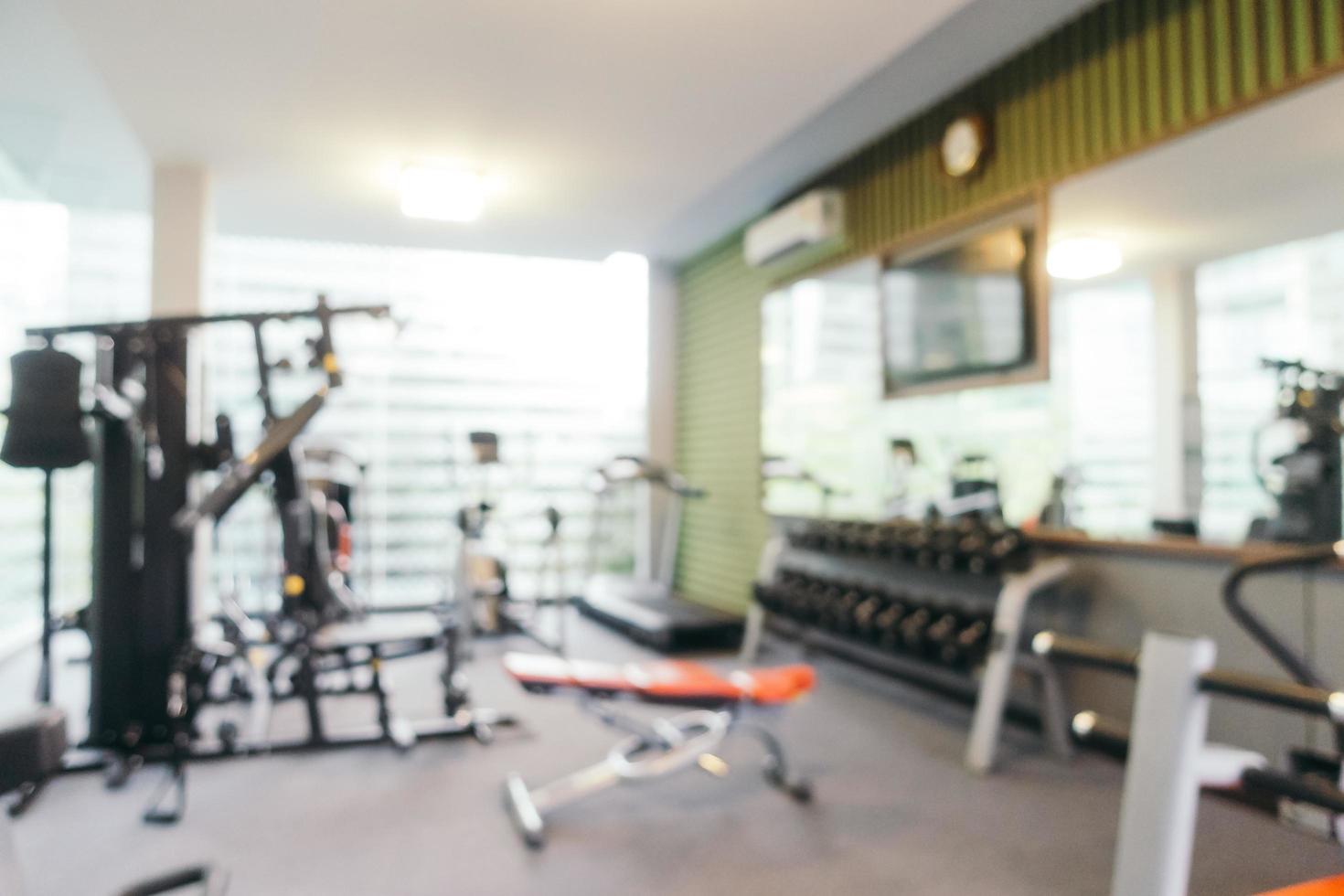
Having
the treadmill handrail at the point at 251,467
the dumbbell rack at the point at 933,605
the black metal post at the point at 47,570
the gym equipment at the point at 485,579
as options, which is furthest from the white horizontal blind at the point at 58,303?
the dumbbell rack at the point at 933,605

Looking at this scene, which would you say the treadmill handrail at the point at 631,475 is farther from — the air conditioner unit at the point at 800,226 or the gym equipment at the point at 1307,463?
the gym equipment at the point at 1307,463

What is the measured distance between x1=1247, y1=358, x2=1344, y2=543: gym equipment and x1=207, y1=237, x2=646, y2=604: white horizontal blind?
16.4 feet

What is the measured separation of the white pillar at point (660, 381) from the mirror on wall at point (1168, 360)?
2920mm

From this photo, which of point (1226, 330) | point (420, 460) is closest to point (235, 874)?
point (1226, 330)

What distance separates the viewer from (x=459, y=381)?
7406mm

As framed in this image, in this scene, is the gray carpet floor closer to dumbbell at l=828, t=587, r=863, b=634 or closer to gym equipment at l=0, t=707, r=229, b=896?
dumbbell at l=828, t=587, r=863, b=634

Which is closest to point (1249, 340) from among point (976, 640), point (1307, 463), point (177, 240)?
point (1307, 463)

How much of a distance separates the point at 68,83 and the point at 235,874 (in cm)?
398

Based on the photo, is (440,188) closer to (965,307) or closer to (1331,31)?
(965,307)

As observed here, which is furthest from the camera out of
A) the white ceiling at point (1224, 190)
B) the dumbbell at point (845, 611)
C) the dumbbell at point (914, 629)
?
the dumbbell at point (845, 611)

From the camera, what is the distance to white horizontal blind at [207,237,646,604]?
23.1 feet

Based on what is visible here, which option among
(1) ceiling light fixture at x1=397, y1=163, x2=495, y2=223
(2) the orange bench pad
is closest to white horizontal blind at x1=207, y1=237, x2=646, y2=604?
(1) ceiling light fixture at x1=397, y1=163, x2=495, y2=223

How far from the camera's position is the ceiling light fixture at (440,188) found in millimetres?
5098

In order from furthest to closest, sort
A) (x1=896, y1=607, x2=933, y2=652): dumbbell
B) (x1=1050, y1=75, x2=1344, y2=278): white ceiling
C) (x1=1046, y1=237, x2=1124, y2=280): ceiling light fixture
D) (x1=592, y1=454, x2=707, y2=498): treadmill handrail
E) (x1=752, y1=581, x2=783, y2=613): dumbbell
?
(x1=592, y1=454, x2=707, y2=498): treadmill handrail, (x1=752, y1=581, x2=783, y2=613): dumbbell, (x1=896, y1=607, x2=933, y2=652): dumbbell, (x1=1046, y1=237, x2=1124, y2=280): ceiling light fixture, (x1=1050, y1=75, x2=1344, y2=278): white ceiling
